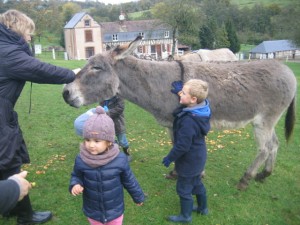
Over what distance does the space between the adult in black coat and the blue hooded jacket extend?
1392 mm

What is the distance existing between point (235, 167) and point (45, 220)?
3.41m

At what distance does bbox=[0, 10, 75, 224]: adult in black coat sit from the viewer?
2.88m

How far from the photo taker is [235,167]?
18.2 feet

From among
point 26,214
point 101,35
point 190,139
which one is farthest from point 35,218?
point 101,35

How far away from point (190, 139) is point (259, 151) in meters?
1.92

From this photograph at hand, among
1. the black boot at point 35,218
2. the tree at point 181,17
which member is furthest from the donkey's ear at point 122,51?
the tree at point 181,17

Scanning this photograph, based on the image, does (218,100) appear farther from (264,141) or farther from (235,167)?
(235,167)

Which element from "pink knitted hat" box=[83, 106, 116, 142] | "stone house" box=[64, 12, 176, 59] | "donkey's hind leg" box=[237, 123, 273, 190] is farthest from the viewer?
"stone house" box=[64, 12, 176, 59]

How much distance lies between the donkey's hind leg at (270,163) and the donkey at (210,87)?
25 centimetres

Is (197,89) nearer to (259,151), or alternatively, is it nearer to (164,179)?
(259,151)

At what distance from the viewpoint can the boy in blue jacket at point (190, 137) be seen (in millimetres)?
3283

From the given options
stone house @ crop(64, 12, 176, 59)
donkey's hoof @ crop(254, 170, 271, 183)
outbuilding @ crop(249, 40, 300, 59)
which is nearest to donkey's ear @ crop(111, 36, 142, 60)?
donkey's hoof @ crop(254, 170, 271, 183)

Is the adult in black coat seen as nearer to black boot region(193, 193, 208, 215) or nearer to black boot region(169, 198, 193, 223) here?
black boot region(169, 198, 193, 223)

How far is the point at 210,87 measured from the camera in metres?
4.24
